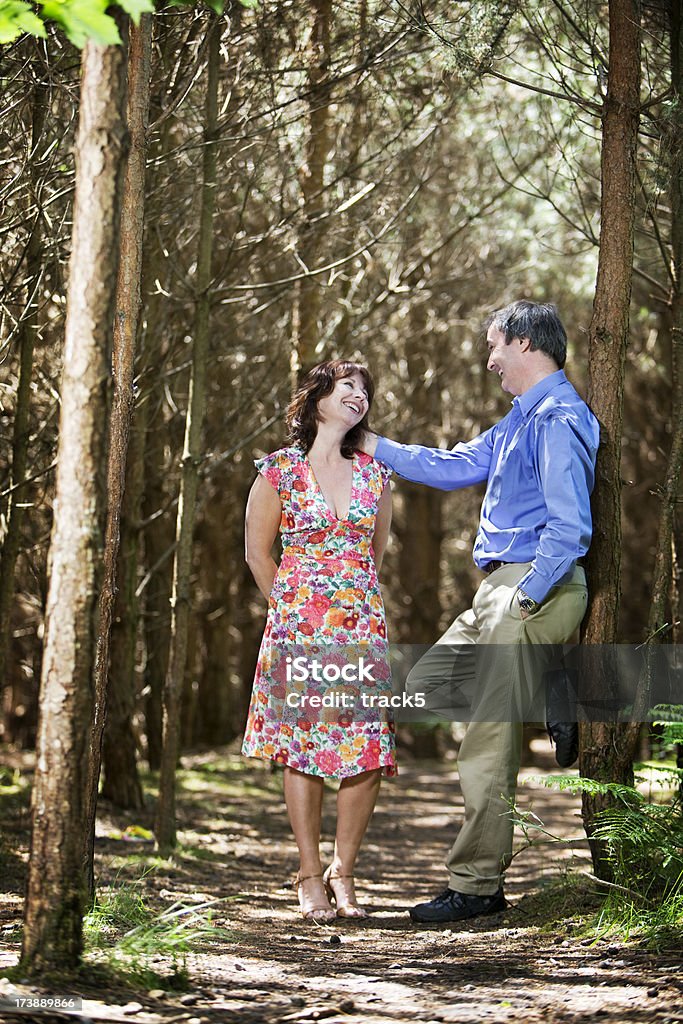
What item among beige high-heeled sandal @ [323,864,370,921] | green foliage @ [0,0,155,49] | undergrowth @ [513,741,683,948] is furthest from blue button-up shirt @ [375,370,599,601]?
green foliage @ [0,0,155,49]

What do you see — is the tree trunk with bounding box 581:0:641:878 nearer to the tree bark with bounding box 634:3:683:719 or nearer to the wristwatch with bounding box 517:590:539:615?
the tree bark with bounding box 634:3:683:719

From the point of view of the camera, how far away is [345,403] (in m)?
5.24

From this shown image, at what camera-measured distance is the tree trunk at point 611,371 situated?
493 centimetres

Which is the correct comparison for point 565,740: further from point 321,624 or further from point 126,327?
point 126,327

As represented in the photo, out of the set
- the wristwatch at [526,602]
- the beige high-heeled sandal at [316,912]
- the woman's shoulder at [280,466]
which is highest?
the woman's shoulder at [280,466]

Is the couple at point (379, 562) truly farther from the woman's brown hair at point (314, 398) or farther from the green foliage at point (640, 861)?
the green foliage at point (640, 861)

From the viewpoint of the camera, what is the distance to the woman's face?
5242 millimetres

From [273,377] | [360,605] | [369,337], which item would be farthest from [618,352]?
[369,337]

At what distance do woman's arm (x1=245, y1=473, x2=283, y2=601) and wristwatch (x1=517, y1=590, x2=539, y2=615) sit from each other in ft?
3.70

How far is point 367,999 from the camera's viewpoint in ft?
11.6

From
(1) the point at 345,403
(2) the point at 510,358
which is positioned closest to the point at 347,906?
(1) the point at 345,403

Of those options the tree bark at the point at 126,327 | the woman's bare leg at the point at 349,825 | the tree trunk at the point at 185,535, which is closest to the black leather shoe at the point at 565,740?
the woman's bare leg at the point at 349,825

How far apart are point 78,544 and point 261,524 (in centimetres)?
193

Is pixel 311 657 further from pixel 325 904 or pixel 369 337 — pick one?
pixel 369 337
